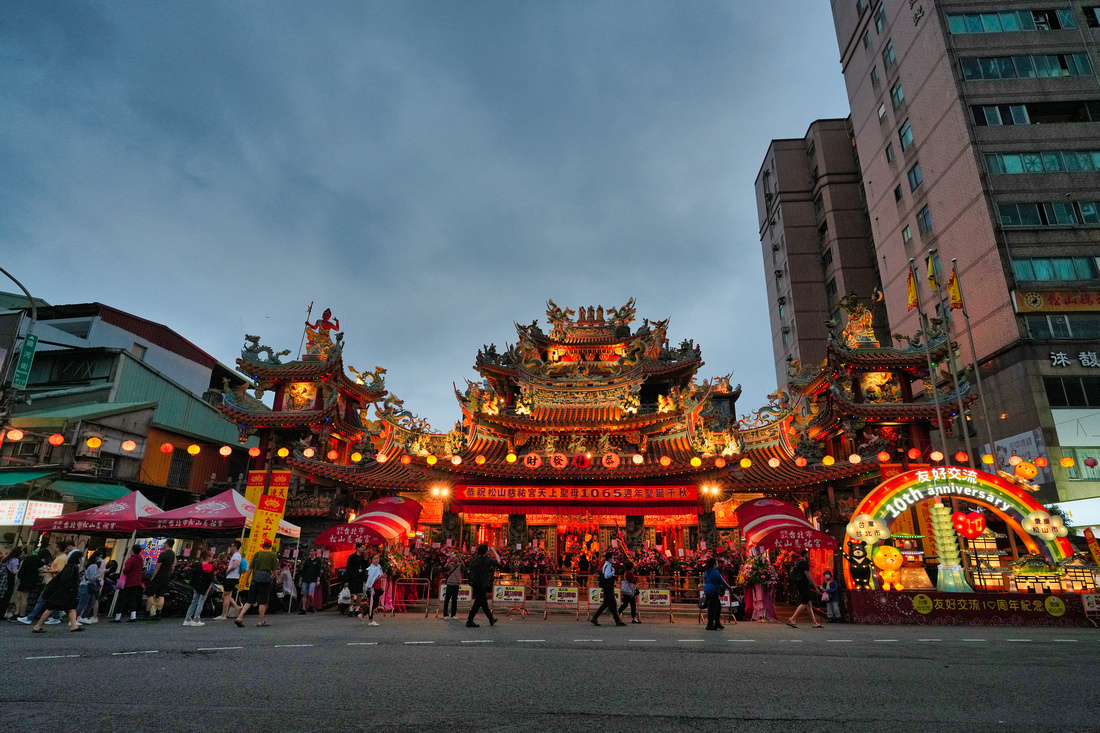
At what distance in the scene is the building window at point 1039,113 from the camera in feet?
106

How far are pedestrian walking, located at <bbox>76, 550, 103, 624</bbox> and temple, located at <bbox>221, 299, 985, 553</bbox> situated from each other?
29.5ft

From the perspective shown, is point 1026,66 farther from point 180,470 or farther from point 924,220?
point 180,470

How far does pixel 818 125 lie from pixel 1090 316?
34.1m

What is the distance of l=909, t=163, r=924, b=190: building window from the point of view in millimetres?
37000

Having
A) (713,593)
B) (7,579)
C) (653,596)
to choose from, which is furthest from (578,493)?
(7,579)

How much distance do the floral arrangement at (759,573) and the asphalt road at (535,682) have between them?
413 cm

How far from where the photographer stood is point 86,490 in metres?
23.5

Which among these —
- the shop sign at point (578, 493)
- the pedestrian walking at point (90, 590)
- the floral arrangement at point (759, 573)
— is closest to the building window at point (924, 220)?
the shop sign at point (578, 493)

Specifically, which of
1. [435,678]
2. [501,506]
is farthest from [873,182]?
[435,678]

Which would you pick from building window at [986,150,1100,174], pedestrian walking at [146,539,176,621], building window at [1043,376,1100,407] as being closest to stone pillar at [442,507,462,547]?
pedestrian walking at [146,539,176,621]

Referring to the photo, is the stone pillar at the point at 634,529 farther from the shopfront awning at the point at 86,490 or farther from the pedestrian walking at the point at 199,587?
the shopfront awning at the point at 86,490

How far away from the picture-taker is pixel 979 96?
3319cm

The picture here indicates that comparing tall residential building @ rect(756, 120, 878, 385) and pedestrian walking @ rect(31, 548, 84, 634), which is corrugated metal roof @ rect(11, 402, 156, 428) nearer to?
pedestrian walking @ rect(31, 548, 84, 634)

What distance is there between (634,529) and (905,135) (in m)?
35.5
